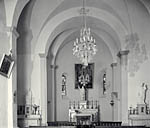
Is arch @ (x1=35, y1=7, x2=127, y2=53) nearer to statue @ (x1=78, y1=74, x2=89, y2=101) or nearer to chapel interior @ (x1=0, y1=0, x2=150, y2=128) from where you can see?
chapel interior @ (x1=0, y1=0, x2=150, y2=128)

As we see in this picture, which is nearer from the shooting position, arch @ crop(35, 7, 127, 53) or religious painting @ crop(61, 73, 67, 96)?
arch @ crop(35, 7, 127, 53)

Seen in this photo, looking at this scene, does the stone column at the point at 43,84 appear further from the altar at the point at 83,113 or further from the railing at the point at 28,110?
the altar at the point at 83,113

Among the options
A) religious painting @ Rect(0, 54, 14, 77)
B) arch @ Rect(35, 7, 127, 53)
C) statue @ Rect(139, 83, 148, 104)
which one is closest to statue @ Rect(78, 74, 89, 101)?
arch @ Rect(35, 7, 127, 53)

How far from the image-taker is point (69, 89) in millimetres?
19375

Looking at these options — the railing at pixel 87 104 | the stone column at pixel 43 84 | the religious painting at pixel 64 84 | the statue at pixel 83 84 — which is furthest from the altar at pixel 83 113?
the stone column at pixel 43 84

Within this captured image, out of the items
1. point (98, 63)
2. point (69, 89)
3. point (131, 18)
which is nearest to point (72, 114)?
point (69, 89)

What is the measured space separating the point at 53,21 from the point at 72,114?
23.1ft

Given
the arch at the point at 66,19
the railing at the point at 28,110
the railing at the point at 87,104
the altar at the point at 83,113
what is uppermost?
the arch at the point at 66,19

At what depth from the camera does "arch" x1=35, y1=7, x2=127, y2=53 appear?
12688 mm

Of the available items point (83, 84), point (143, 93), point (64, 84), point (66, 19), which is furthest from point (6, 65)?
point (64, 84)

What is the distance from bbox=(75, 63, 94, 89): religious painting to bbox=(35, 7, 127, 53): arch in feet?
21.9

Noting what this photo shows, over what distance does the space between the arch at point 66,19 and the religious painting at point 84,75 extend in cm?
669

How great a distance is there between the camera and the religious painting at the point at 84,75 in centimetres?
1920

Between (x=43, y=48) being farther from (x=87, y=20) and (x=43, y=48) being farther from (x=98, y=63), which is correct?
(x=98, y=63)
